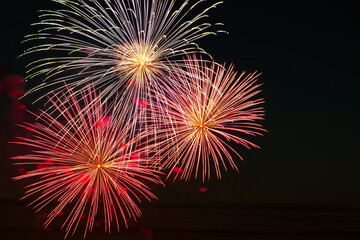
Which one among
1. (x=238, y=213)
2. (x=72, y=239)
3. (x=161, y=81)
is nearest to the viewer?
(x=161, y=81)

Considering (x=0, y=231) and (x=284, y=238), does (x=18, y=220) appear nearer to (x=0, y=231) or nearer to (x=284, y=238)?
(x=0, y=231)

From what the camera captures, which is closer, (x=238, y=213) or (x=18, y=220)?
(x=18, y=220)

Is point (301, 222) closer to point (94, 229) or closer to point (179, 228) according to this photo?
point (179, 228)

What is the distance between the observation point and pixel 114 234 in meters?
11.5

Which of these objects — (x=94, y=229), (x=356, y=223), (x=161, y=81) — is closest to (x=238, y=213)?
(x=356, y=223)

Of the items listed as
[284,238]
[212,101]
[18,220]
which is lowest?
[284,238]

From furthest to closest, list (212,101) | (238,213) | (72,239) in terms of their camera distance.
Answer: (238,213) → (72,239) → (212,101)

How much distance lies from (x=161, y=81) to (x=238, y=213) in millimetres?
11079

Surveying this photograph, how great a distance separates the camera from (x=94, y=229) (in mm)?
12609

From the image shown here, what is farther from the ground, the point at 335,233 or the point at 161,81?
the point at 161,81

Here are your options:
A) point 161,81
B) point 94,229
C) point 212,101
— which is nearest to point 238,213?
point 94,229

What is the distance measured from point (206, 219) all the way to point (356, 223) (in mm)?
6579

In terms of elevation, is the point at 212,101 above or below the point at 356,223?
above

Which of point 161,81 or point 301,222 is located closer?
point 161,81
